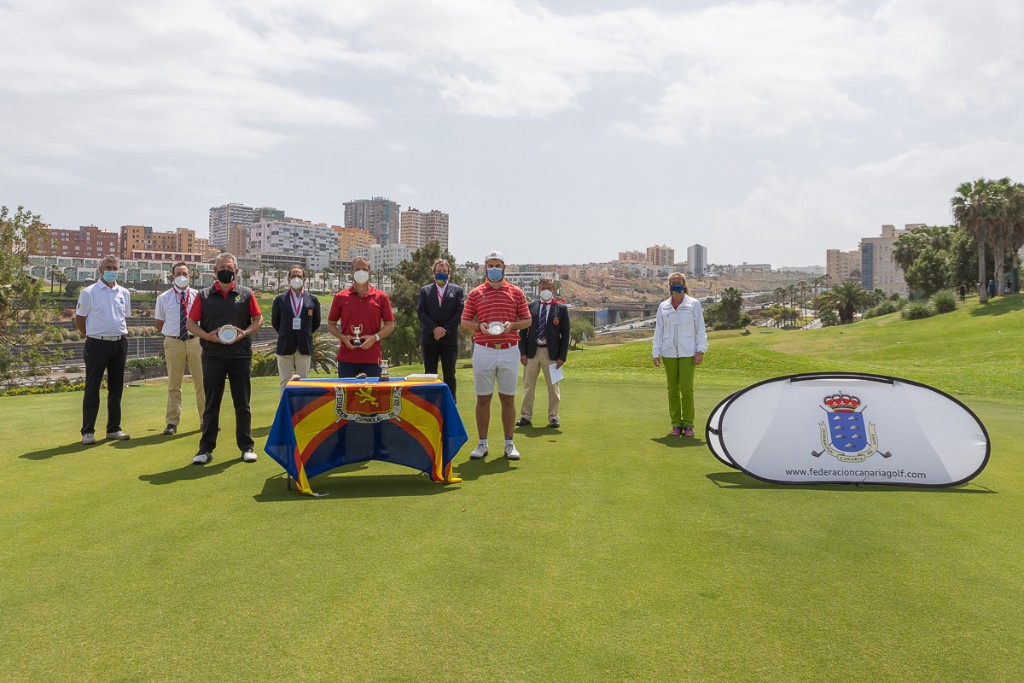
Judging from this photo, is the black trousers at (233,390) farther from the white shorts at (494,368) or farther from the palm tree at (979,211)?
the palm tree at (979,211)

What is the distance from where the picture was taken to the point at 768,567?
4141 millimetres

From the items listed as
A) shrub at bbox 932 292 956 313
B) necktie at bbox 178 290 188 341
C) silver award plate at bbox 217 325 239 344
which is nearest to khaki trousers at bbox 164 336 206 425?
necktie at bbox 178 290 188 341

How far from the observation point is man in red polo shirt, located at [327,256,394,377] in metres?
8.16

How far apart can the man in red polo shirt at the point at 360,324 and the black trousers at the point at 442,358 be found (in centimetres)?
66

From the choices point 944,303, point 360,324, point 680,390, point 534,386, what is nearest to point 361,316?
point 360,324

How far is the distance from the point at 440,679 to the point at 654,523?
A: 98.7 inches

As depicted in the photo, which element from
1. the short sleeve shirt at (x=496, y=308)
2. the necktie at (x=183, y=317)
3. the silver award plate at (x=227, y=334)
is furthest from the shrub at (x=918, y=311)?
the silver award plate at (x=227, y=334)

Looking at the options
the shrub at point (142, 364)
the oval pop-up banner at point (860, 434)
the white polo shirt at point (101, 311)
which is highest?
the white polo shirt at point (101, 311)

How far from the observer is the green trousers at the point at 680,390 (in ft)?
29.7

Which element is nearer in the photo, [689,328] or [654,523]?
[654,523]

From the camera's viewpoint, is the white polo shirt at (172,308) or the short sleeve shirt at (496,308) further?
the white polo shirt at (172,308)

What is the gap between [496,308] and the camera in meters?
7.60

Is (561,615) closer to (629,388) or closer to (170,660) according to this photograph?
(170,660)

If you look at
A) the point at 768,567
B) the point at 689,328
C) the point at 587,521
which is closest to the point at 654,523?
the point at 587,521
